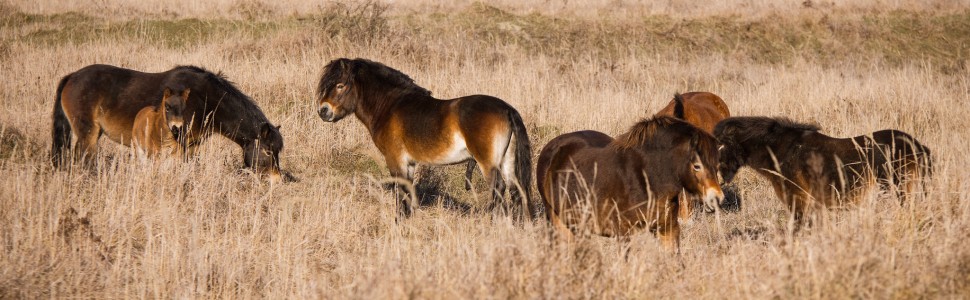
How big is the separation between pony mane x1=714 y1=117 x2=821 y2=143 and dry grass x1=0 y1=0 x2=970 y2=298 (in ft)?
2.66

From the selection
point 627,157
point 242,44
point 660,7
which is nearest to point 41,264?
point 627,157

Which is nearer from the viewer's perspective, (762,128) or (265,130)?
(762,128)

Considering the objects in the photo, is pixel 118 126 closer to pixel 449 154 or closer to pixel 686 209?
pixel 449 154

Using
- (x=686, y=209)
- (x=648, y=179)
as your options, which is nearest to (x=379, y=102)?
(x=686, y=209)

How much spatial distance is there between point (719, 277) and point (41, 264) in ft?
13.2

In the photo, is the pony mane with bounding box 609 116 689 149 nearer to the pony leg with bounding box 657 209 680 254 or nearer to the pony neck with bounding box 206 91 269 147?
the pony leg with bounding box 657 209 680 254

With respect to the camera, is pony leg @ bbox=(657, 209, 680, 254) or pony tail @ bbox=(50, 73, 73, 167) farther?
pony tail @ bbox=(50, 73, 73, 167)

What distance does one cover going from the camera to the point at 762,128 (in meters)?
6.94

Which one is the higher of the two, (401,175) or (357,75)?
(357,75)

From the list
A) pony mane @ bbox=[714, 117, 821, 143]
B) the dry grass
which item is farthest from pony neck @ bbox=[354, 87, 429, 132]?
pony mane @ bbox=[714, 117, 821, 143]

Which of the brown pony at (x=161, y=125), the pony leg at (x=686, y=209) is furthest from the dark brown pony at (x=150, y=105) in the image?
the pony leg at (x=686, y=209)

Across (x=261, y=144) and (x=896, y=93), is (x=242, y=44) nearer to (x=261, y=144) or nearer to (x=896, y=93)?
(x=261, y=144)

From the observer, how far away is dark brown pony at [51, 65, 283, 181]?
8430 mm

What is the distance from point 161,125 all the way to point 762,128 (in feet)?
18.7
